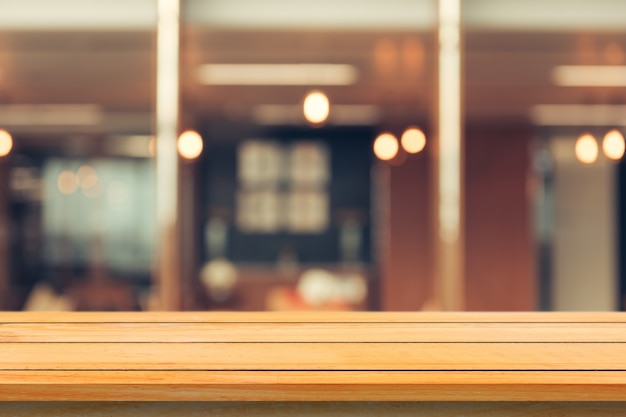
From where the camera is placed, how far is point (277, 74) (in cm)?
550

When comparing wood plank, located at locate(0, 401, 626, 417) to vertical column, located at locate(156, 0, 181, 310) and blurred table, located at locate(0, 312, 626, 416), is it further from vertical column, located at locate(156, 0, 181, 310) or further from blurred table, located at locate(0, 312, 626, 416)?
vertical column, located at locate(156, 0, 181, 310)

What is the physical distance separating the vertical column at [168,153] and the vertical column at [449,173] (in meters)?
1.39

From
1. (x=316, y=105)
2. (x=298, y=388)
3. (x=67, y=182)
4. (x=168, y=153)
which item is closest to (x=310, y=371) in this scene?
(x=298, y=388)

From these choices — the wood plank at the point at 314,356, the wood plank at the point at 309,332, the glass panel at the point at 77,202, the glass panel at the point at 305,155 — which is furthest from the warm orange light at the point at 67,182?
the wood plank at the point at 314,356

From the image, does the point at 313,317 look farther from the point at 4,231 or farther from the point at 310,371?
the point at 4,231

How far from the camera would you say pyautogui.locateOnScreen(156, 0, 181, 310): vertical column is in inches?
140

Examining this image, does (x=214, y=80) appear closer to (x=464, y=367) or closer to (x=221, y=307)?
(x=221, y=307)

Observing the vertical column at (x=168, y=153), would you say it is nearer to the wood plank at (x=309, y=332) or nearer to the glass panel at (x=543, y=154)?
the glass panel at (x=543, y=154)

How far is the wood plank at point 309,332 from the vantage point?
1.26 m

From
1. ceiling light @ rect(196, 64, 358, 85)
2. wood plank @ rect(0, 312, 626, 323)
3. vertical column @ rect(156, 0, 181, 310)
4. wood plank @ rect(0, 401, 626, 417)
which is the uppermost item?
ceiling light @ rect(196, 64, 358, 85)

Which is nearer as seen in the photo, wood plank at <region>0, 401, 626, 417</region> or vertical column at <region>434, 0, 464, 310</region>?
wood plank at <region>0, 401, 626, 417</region>

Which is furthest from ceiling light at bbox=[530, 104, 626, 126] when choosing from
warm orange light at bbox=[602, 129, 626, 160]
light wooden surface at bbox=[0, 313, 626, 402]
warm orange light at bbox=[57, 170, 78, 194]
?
warm orange light at bbox=[57, 170, 78, 194]

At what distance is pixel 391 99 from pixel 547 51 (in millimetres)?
2361

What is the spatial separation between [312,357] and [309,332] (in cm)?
18
